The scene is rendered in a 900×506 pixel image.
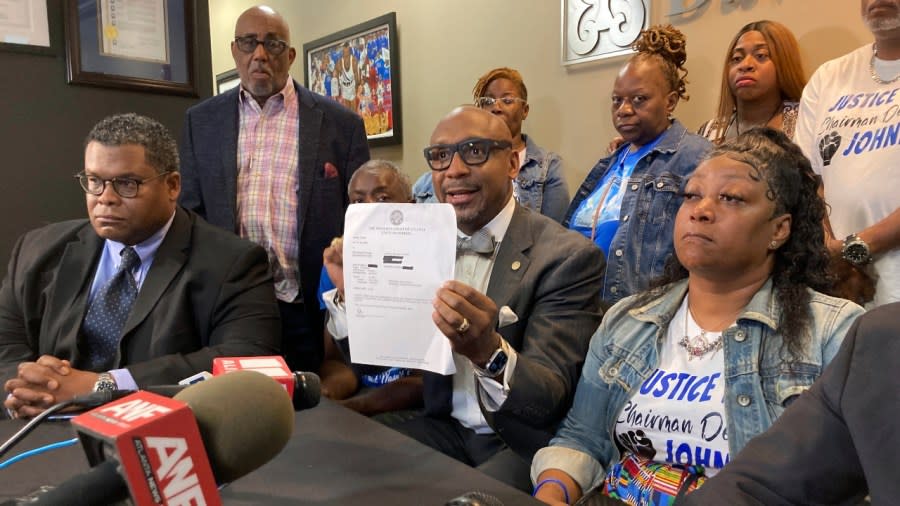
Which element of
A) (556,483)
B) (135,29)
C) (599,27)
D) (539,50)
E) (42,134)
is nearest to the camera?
(556,483)

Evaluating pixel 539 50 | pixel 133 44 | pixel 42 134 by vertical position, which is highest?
pixel 539 50

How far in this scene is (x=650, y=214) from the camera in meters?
2.37

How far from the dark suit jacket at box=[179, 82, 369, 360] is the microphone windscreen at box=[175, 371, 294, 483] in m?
1.96

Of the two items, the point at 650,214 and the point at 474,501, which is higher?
the point at 650,214

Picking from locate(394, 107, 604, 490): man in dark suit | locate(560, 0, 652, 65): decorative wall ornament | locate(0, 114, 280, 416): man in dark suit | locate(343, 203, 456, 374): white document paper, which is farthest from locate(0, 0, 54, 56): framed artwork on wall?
locate(560, 0, 652, 65): decorative wall ornament

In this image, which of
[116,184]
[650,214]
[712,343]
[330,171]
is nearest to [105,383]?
[116,184]

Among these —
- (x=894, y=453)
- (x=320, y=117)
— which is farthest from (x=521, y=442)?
(x=320, y=117)

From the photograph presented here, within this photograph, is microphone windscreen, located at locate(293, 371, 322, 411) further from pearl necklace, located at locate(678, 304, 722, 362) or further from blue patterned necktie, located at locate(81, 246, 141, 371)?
blue patterned necktie, located at locate(81, 246, 141, 371)

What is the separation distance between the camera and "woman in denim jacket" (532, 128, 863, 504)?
139cm

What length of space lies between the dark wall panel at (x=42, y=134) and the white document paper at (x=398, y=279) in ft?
6.58

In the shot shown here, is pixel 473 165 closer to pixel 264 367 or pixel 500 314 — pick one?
pixel 500 314

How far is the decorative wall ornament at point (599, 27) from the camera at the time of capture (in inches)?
133

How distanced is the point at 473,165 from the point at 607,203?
0.86 meters

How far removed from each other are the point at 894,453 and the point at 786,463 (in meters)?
0.15
